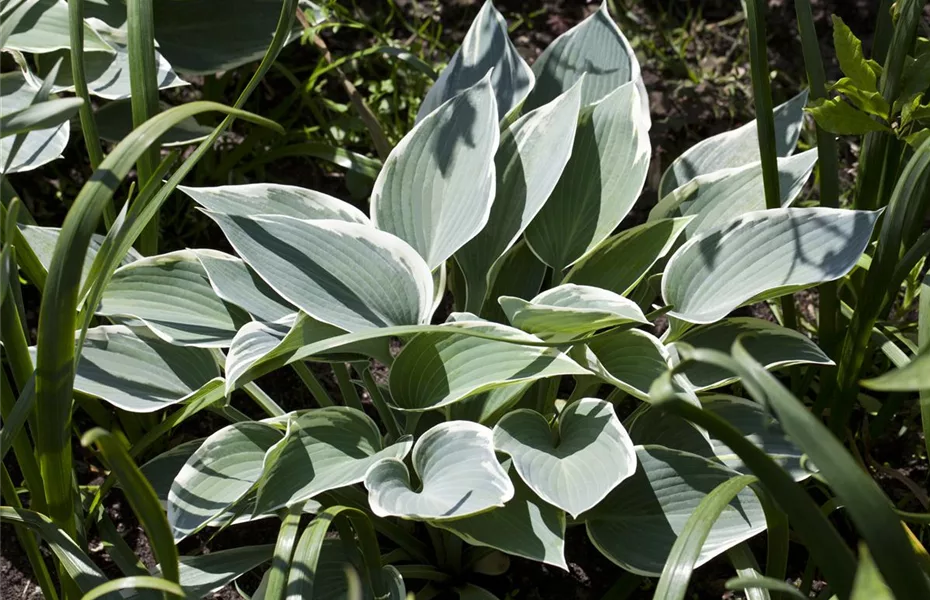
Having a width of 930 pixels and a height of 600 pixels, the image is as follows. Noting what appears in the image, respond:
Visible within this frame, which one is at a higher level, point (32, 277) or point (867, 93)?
point (867, 93)

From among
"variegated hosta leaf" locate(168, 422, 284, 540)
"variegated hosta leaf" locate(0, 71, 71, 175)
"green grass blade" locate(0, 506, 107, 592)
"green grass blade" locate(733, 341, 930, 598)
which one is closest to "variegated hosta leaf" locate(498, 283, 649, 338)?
"variegated hosta leaf" locate(168, 422, 284, 540)

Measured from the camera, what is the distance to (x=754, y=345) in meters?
1.20

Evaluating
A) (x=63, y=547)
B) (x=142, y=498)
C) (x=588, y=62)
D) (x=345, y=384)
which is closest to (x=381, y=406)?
(x=345, y=384)

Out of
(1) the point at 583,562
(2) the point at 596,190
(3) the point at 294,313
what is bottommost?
(1) the point at 583,562

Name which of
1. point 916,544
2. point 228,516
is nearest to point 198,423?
point 228,516

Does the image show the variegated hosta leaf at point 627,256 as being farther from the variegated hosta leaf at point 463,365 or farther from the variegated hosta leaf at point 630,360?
the variegated hosta leaf at point 463,365

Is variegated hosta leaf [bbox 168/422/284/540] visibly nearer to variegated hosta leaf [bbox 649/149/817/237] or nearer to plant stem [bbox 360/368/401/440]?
plant stem [bbox 360/368/401/440]

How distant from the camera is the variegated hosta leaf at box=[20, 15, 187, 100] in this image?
1.41 meters

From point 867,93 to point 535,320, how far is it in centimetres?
44

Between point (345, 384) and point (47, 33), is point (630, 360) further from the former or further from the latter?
point (47, 33)

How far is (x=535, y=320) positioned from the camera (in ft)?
3.52

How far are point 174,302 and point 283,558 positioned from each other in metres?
0.43

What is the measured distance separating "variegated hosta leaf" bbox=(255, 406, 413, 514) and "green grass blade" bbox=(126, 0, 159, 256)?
14.8 inches

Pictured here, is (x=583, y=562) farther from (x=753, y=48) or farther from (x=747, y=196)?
(x=753, y=48)
